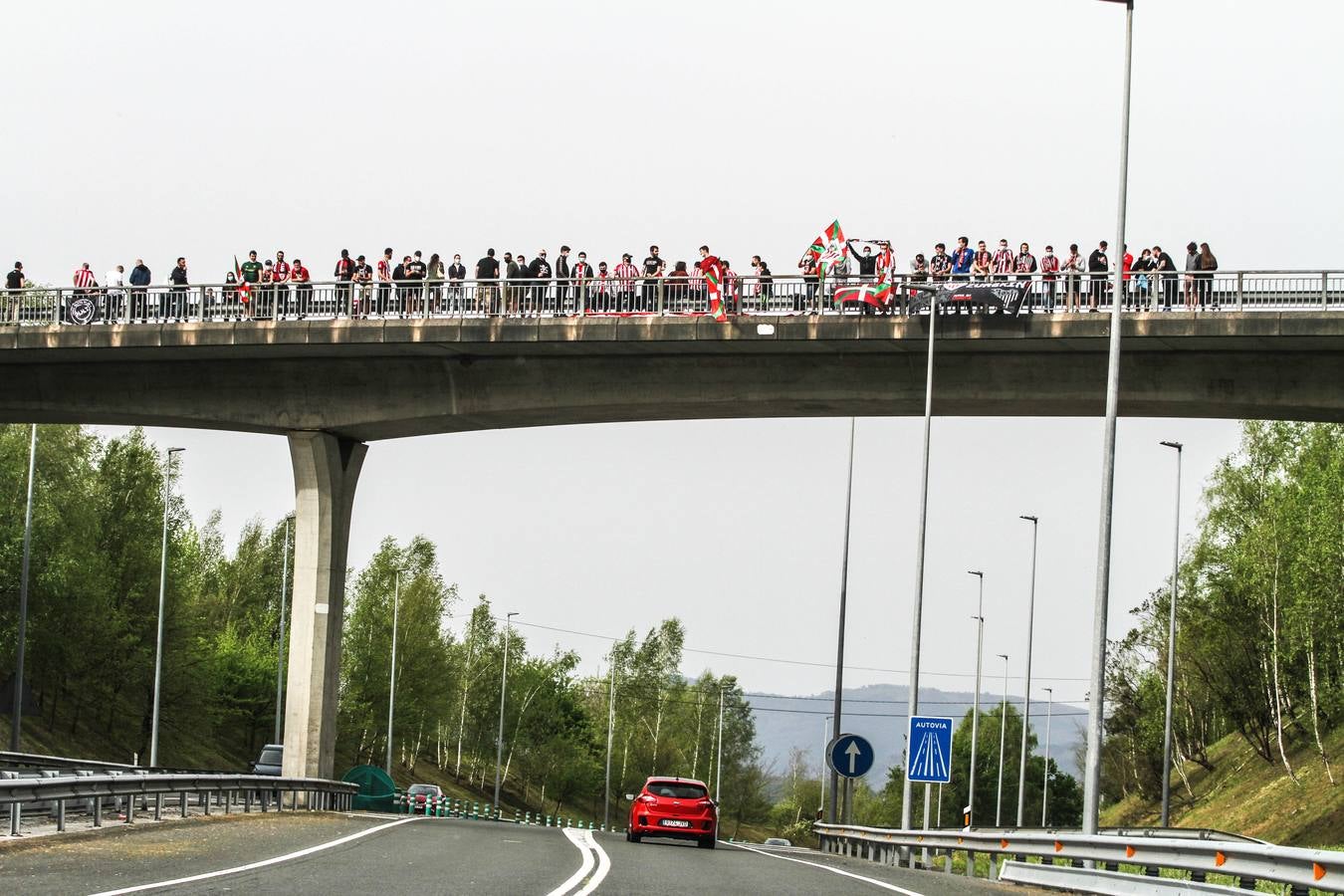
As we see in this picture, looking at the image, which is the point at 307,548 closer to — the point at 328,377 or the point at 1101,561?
the point at 328,377

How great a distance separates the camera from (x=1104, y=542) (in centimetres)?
2311

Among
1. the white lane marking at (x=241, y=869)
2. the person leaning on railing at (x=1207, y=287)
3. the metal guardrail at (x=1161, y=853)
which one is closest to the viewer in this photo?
the metal guardrail at (x=1161, y=853)

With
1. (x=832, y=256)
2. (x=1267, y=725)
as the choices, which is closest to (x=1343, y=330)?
(x=832, y=256)

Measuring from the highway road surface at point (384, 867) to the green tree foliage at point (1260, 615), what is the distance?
1431 inches

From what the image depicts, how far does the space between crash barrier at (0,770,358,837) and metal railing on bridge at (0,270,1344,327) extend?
9675mm

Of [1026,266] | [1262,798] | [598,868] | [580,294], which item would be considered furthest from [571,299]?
[1262,798]

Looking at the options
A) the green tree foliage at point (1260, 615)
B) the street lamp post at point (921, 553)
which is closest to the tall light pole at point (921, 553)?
the street lamp post at point (921, 553)

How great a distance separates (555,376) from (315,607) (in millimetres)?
7496

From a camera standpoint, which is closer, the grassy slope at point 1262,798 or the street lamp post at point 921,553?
the street lamp post at point 921,553

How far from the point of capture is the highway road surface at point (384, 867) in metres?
14.9

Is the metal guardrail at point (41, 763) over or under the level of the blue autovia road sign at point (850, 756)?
under

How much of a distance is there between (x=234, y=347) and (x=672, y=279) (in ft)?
30.7

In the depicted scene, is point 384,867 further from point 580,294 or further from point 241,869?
point 580,294

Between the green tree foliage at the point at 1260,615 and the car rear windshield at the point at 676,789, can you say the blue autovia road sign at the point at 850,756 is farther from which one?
the green tree foliage at the point at 1260,615
